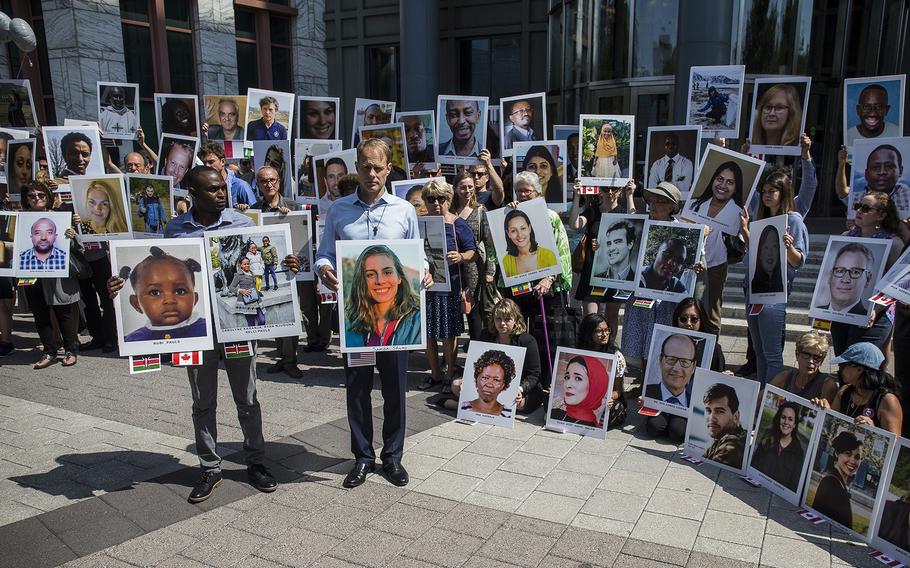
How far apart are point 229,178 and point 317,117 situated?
6.65 ft

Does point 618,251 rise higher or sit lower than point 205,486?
higher

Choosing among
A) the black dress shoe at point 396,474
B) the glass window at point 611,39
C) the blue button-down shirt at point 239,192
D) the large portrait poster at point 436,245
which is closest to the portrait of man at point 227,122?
the blue button-down shirt at point 239,192

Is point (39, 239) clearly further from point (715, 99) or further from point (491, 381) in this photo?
point (715, 99)

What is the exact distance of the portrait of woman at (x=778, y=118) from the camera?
6535 mm

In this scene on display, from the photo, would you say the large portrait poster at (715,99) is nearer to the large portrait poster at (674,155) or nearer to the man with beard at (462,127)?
the large portrait poster at (674,155)

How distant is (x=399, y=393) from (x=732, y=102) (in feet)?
16.5

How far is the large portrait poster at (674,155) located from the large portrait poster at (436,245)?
2.45 m

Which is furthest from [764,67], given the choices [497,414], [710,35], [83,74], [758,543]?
[83,74]

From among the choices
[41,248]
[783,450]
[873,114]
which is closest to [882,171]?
[873,114]

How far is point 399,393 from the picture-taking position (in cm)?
455

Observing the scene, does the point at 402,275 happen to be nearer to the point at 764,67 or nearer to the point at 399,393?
the point at 399,393

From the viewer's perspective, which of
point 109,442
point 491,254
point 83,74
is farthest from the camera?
point 83,74

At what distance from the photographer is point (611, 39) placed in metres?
13.5

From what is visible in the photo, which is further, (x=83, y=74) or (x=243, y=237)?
(x=83, y=74)
